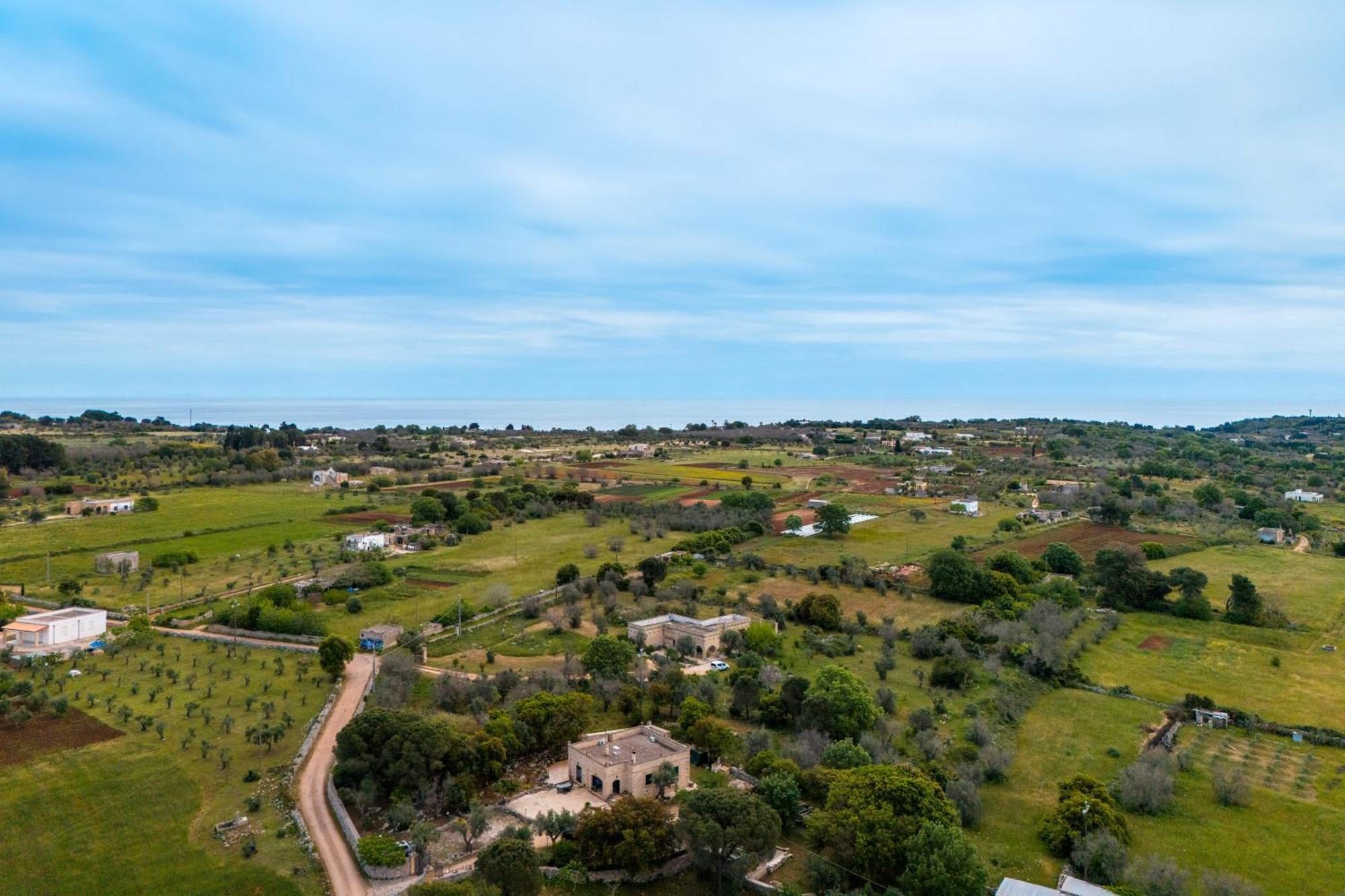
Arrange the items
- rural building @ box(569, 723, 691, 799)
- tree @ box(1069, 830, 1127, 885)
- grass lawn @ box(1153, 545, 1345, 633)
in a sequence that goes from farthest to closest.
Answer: grass lawn @ box(1153, 545, 1345, 633)
rural building @ box(569, 723, 691, 799)
tree @ box(1069, 830, 1127, 885)

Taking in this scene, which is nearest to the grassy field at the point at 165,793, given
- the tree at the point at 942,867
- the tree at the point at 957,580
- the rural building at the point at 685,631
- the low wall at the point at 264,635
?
the low wall at the point at 264,635

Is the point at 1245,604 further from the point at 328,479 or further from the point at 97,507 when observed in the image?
the point at 97,507

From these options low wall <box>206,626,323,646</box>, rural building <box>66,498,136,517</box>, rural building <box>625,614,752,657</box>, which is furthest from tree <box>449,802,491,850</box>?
rural building <box>66,498,136,517</box>

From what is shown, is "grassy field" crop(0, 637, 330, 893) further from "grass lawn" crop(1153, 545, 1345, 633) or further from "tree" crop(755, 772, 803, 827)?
"grass lawn" crop(1153, 545, 1345, 633)

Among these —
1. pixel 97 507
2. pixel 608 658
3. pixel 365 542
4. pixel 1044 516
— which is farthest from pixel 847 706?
pixel 97 507

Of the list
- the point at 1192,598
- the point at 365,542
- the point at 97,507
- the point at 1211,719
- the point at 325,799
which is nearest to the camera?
the point at 325,799

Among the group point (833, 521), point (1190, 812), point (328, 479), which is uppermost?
point (328, 479)
